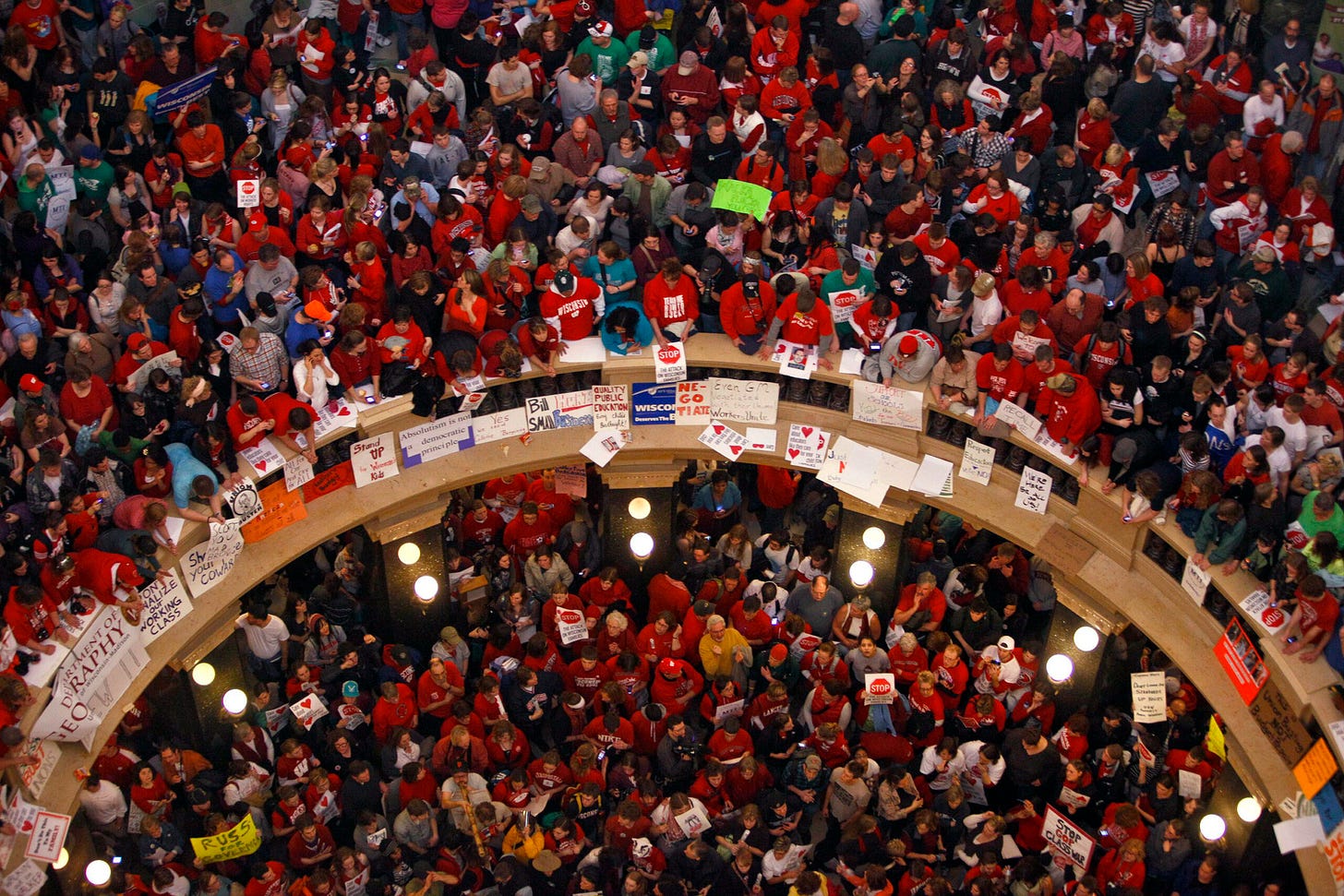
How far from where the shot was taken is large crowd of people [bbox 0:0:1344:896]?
1669 cm

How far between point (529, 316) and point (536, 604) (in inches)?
136

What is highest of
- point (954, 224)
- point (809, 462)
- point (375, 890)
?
point (954, 224)

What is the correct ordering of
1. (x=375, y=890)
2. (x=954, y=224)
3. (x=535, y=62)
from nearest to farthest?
(x=375, y=890)
(x=954, y=224)
(x=535, y=62)

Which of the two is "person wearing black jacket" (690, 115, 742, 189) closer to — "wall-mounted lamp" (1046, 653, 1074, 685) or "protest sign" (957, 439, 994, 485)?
"protest sign" (957, 439, 994, 485)

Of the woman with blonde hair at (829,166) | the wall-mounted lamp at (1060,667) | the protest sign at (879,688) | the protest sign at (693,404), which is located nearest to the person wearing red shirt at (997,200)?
the woman with blonde hair at (829,166)

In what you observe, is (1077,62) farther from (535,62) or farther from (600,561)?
(600,561)

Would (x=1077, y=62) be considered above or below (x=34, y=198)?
above

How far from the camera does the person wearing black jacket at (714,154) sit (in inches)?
752

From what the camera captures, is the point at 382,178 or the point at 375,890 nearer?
the point at 375,890

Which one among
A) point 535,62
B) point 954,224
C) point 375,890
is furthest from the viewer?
point 535,62

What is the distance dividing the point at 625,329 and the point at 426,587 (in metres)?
3.85

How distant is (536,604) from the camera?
19781 millimetres

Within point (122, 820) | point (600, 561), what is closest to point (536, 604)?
point (600, 561)

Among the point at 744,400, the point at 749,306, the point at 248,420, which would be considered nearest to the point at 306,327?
the point at 248,420
